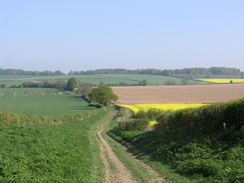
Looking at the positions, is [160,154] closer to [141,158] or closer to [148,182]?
[141,158]

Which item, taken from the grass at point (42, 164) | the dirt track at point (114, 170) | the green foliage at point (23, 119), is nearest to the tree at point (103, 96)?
the green foliage at point (23, 119)

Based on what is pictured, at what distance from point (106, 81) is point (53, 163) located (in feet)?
553

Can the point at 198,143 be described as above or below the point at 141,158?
above

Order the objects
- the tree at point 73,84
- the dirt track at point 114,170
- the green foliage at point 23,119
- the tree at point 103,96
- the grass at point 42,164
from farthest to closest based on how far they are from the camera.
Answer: the tree at point 73,84, the tree at point 103,96, the green foliage at point 23,119, the dirt track at point 114,170, the grass at point 42,164

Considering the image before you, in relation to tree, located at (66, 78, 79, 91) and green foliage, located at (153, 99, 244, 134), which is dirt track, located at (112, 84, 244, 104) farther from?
green foliage, located at (153, 99, 244, 134)

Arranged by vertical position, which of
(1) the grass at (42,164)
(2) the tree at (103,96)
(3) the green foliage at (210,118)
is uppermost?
(3) the green foliage at (210,118)

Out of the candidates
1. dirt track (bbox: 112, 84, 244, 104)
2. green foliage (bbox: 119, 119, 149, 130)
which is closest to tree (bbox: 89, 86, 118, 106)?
dirt track (bbox: 112, 84, 244, 104)

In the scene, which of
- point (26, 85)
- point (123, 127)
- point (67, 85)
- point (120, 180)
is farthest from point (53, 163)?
point (26, 85)

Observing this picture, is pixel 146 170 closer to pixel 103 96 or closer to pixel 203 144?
pixel 203 144

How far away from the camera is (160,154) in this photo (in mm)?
22094

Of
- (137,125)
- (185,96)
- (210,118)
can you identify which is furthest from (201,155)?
(185,96)

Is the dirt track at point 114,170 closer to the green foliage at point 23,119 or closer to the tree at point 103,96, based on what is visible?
the green foliage at point 23,119

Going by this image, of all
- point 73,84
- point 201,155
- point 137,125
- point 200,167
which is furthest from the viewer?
point 73,84

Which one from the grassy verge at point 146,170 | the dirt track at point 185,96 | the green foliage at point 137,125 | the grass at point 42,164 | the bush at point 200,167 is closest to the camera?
the grass at point 42,164
